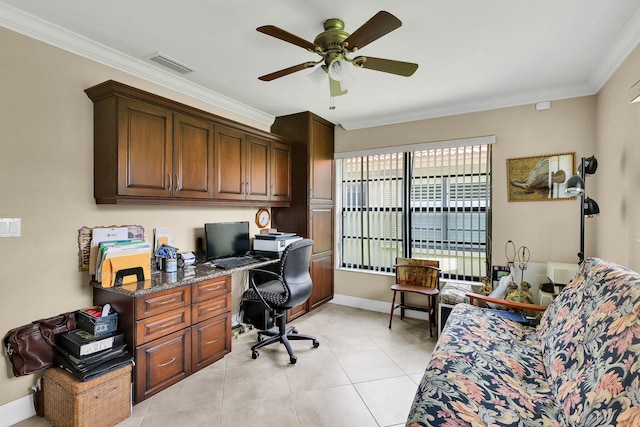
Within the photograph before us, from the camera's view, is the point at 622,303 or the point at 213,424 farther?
the point at 213,424

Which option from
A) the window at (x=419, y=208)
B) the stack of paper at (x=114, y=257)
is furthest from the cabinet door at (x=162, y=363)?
the window at (x=419, y=208)

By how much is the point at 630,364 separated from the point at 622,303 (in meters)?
0.36

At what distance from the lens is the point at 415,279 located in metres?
3.75

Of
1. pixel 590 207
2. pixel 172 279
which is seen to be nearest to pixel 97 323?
pixel 172 279

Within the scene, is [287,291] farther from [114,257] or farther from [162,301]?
[114,257]

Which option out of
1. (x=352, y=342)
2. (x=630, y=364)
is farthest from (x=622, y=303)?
(x=352, y=342)

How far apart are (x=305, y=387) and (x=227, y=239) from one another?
171 cm

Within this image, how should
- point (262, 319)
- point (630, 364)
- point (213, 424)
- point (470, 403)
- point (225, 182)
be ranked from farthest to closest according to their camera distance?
point (262, 319), point (225, 182), point (213, 424), point (470, 403), point (630, 364)

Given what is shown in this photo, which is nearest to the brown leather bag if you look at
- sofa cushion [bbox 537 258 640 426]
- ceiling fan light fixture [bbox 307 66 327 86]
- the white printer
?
the white printer

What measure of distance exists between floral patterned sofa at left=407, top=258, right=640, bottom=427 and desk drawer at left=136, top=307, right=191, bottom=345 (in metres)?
1.89

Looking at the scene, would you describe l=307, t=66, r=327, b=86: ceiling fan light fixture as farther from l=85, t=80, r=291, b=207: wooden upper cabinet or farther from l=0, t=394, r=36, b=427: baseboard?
l=0, t=394, r=36, b=427: baseboard

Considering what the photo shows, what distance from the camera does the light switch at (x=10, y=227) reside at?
194 centimetres

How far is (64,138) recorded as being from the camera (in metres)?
2.21

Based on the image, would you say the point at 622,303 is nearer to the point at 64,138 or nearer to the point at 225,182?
the point at 225,182
